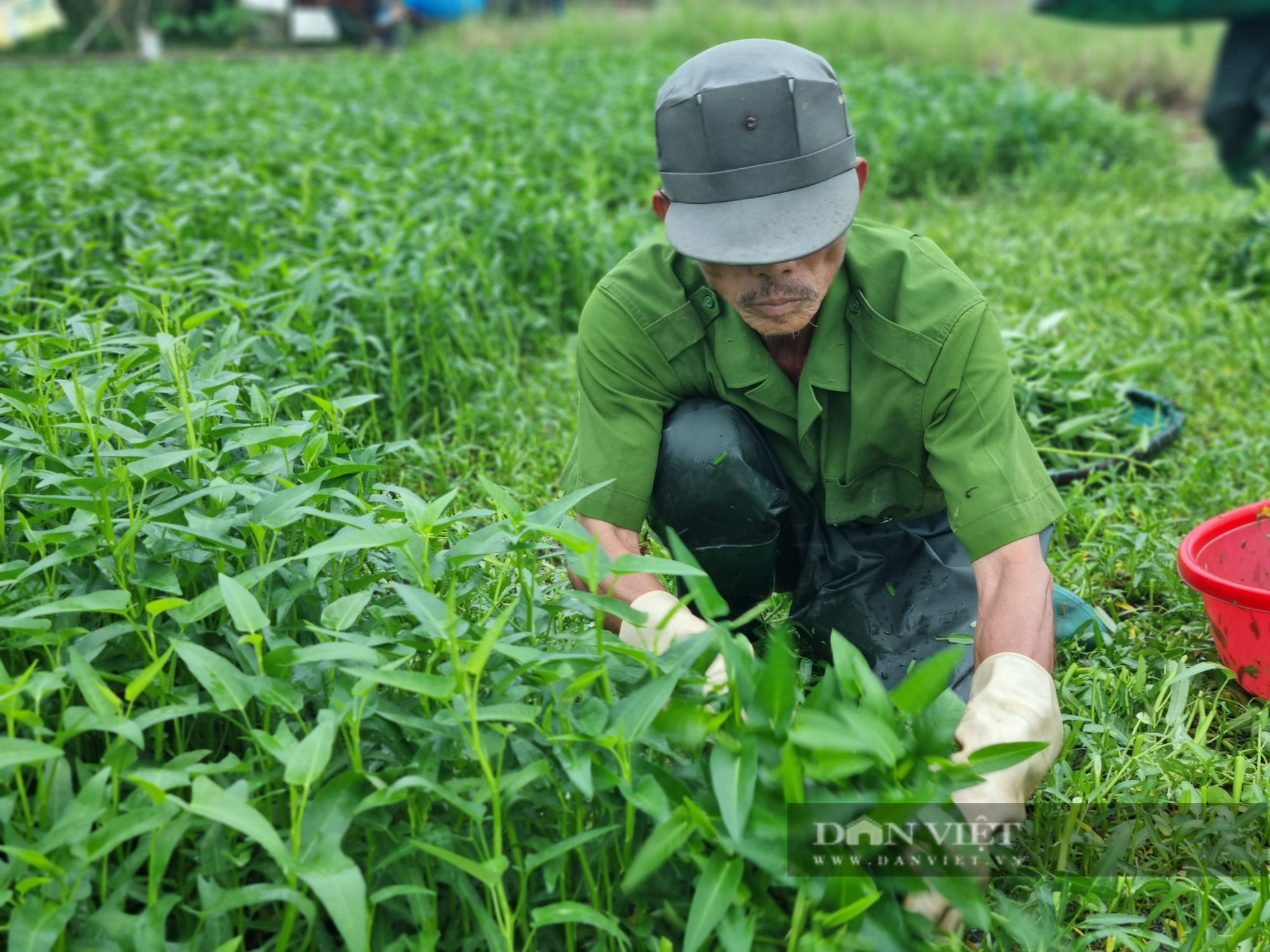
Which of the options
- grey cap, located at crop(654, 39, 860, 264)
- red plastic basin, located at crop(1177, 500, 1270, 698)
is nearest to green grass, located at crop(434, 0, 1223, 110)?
red plastic basin, located at crop(1177, 500, 1270, 698)

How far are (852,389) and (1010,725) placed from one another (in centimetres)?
66

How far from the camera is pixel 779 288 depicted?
1818 mm

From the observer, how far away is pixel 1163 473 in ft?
9.98

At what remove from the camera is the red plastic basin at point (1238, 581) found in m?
1.99

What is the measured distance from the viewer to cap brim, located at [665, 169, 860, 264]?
1758 mm

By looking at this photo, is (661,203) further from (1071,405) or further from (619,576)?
(1071,405)

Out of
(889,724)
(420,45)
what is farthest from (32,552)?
(420,45)

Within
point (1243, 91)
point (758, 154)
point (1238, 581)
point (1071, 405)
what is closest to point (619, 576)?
Answer: point (758, 154)

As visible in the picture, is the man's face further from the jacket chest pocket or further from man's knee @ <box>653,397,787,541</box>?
the jacket chest pocket

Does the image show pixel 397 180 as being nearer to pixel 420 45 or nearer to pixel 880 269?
pixel 880 269

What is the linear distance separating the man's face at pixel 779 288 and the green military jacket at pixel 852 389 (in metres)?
0.14

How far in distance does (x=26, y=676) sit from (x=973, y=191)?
6.01 metres

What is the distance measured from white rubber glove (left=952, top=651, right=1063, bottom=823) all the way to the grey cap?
654 millimetres

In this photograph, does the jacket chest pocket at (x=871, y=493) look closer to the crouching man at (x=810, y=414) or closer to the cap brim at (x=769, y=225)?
the crouching man at (x=810, y=414)
